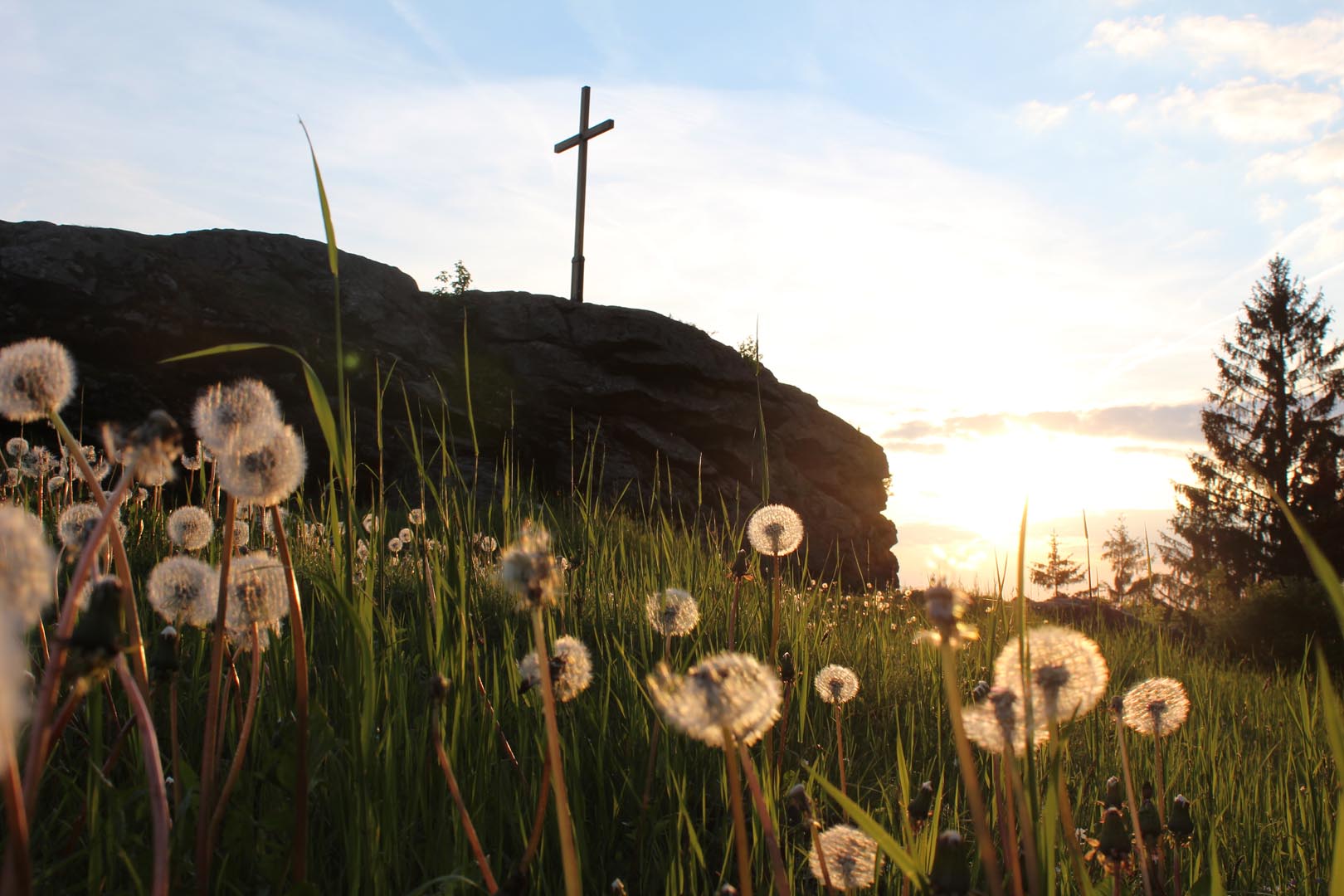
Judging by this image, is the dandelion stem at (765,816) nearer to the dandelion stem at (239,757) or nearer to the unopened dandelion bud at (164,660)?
the dandelion stem at (239,757)

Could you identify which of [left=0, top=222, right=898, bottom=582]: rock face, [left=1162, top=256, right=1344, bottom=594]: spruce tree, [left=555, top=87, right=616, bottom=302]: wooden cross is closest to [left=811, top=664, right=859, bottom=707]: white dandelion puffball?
[left=0, top=222, right=898, bottom=582]: rock face

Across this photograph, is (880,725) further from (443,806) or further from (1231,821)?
(443,806)

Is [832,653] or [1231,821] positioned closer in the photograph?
[1231,821]

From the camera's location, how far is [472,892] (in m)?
1.59

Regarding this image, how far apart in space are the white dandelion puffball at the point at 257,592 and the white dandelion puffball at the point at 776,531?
914 millimetres

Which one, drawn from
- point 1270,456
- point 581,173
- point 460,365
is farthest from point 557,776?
point 1270,456

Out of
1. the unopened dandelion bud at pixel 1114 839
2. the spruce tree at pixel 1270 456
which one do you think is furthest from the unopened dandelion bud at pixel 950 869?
the spruce tree at pixel 1270 456

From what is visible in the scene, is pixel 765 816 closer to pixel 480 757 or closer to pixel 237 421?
pixel 237 421

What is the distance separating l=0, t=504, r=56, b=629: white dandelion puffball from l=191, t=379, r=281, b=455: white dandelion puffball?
485 mm

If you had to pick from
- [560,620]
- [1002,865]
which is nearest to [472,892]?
[1002,865]

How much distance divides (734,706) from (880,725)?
2747 millimetres

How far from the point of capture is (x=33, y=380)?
128 centimetres

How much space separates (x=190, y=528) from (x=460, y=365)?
8.93 meters

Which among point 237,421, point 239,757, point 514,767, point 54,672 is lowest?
point 514,767
